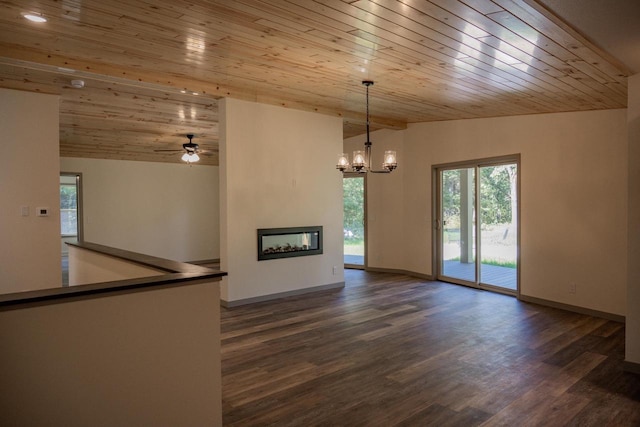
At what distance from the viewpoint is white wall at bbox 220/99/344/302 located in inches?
218

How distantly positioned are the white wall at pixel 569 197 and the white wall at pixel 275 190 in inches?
91.0

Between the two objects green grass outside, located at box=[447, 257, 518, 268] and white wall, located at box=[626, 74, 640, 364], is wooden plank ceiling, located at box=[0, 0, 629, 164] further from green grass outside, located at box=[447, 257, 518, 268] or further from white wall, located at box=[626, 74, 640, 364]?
green grass outside, located at box=[447, 257, 518, 268]

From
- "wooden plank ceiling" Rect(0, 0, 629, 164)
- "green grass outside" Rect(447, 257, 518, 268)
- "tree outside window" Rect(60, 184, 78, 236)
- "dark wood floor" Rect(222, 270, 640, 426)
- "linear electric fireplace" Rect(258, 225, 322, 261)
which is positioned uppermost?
"wooden plank ceiling" Rect(0, 0, 629, 164)

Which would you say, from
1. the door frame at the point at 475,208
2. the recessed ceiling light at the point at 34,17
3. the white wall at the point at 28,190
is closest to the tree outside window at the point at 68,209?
the white wall at the point at 28,190

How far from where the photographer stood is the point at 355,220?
875cm

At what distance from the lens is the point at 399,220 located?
7.95m

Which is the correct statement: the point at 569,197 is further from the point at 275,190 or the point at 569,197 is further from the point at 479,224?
the point at 275,190

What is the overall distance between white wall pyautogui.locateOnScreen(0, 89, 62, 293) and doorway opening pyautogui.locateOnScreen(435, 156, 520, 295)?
568 centimetres

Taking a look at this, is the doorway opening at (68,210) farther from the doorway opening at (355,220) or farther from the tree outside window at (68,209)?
the doorway opening at (355,220)

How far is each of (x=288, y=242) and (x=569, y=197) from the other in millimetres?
3735

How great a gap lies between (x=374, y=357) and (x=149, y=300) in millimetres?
2228

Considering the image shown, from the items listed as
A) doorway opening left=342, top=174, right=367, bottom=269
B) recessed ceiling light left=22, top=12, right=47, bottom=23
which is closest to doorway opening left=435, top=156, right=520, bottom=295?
doorway opening left=342, top=174, right=367, bottom=269

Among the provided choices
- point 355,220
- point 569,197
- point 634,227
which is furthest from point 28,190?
point 569,197

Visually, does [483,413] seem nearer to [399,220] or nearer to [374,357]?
[374,357]
